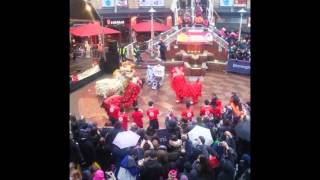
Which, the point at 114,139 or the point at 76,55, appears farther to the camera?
the point at 76,55

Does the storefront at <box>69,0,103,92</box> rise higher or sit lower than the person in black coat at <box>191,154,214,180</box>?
higher

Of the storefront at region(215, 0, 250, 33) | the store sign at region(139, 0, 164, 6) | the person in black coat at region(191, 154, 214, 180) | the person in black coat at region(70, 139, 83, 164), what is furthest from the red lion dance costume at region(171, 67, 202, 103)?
the person in black coat at region(70, 139, 83, 164)

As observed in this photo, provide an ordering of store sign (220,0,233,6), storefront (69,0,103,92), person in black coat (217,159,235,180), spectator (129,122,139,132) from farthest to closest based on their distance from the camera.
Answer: store sign (220,0,233,6)
storefront (69,0,103,92)
spectator (129,122,139,132)
person in black coat (217,159,235,180)

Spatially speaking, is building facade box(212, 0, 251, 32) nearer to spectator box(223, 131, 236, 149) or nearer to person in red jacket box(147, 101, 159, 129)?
spectator box(223, 131, 236, 149)

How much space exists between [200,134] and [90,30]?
2.67 metres

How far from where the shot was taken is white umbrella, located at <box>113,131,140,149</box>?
6758 millimetres

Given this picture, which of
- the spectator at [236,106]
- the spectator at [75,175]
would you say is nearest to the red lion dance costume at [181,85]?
the spectator at [236,106]

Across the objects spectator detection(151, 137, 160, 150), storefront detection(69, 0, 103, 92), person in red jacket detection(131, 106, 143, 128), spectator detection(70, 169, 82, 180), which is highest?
storefront detection(69, 0, 103, 92)

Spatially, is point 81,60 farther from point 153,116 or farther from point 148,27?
point 153,116

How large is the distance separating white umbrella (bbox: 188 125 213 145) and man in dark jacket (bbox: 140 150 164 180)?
79cm
